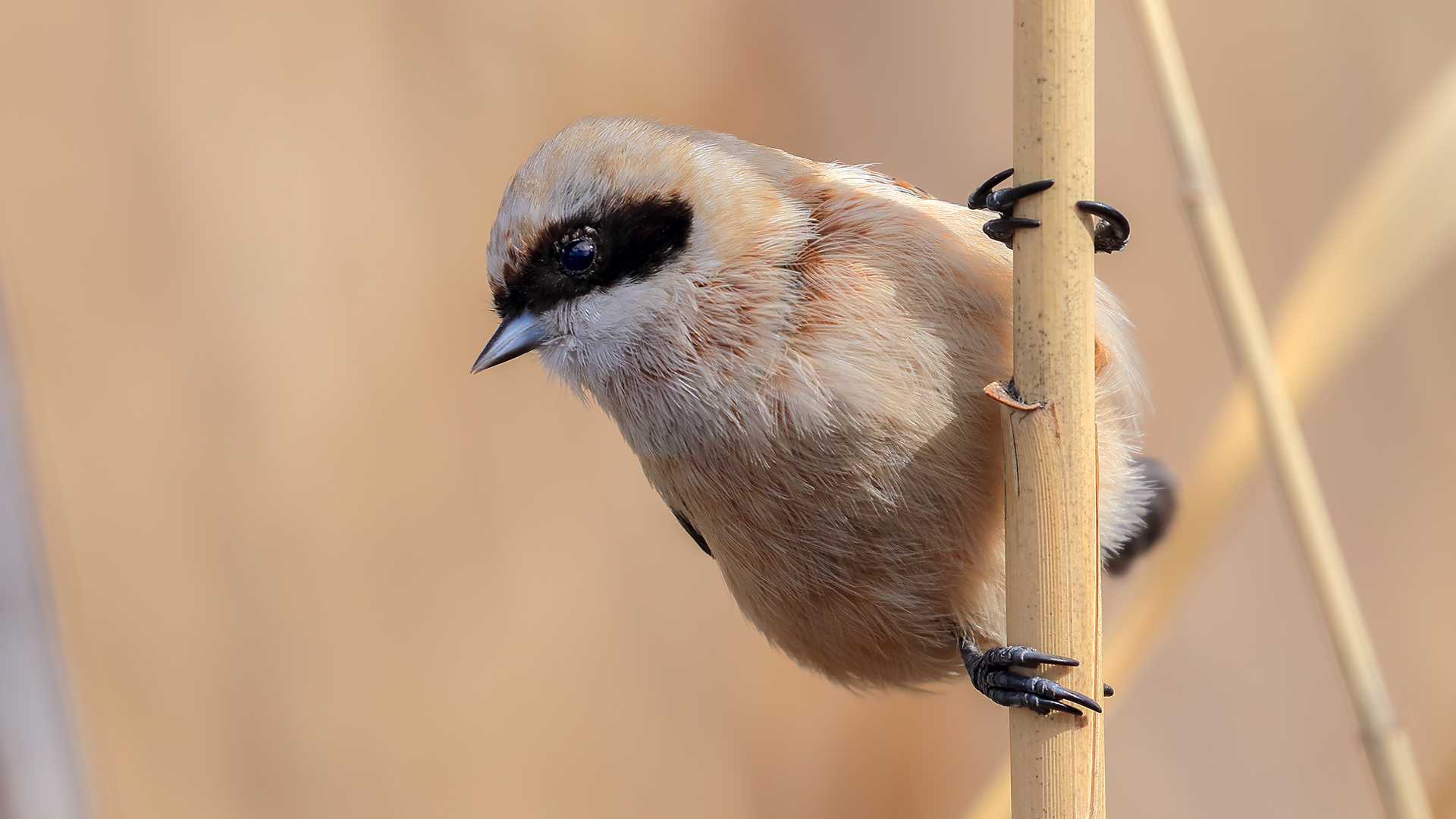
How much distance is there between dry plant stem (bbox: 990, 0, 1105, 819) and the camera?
636 mm

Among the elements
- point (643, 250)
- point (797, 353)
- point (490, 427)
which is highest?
point (643, 250)

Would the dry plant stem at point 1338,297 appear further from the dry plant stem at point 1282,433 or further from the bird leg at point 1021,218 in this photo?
the bird leg at point 1021,218

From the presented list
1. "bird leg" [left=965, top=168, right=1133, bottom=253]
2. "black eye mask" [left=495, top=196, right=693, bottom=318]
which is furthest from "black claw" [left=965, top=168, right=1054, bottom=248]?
"black eye mask" [left=495, top=196, right=693, bottom=318]

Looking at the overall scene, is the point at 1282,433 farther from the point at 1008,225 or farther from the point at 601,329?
the point at 601,329

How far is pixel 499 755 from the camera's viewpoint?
1.82 metres

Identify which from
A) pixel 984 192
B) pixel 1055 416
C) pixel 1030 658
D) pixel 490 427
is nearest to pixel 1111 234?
pixel 984 192

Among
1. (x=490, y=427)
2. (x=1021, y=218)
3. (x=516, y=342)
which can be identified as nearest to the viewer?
(x=1021, y=218)

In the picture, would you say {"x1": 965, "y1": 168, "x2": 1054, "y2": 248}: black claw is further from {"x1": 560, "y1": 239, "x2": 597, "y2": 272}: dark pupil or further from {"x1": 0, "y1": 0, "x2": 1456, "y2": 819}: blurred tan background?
{"x1": 0, "y1": 0, "x2": 1456, "y2": 819}: blurred tan background

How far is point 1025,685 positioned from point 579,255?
1.70ft

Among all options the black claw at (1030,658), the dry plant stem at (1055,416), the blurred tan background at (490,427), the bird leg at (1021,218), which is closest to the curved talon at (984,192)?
the bird leg at (1021,218)

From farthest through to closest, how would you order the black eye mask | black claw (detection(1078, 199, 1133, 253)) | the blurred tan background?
the blurred tan background, the black eye mask, black claw (detection(1078, 199, 1133, 253))

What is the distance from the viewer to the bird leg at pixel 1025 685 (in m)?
0.68

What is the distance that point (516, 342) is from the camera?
0.92m

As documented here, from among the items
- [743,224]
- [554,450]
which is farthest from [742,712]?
[743,224]
